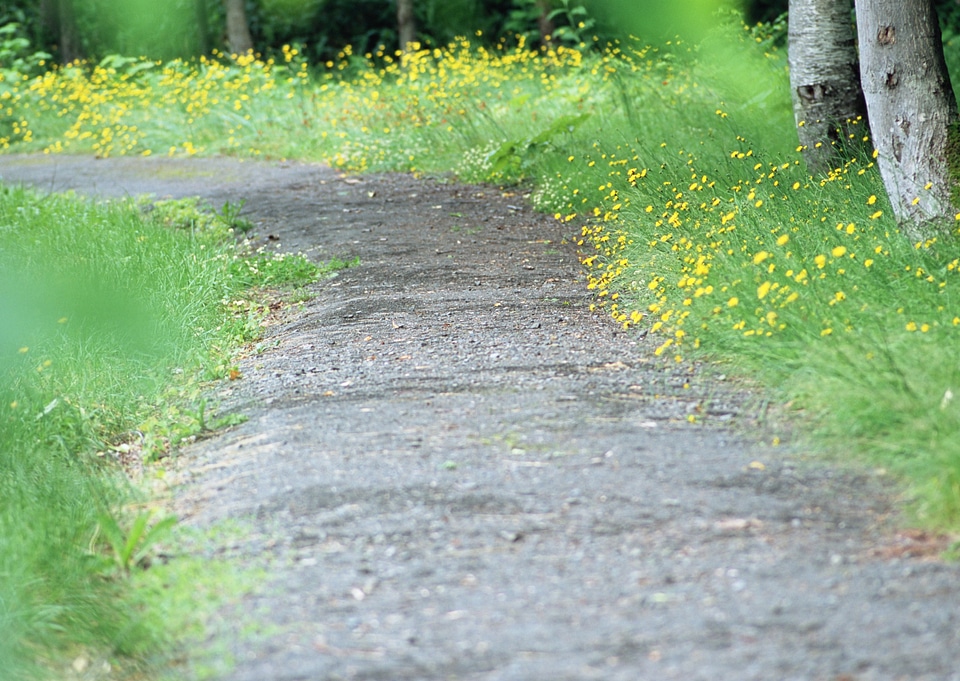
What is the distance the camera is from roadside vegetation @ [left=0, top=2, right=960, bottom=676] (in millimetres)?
3240

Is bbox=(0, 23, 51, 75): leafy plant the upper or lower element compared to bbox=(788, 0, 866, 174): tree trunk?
upper

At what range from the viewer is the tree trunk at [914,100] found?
15.6ft

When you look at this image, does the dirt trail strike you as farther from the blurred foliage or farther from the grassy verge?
the blurred foliage

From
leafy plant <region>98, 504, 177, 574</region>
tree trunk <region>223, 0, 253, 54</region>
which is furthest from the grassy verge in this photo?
tree trunk <region>223, 0, 253, 54</region>

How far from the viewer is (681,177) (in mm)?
6312

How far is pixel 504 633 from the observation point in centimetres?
244

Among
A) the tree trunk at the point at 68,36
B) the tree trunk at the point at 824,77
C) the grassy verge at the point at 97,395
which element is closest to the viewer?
the grassy verge at the point at 97,395

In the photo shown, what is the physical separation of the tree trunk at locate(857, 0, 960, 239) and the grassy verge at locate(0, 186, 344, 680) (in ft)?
10.4

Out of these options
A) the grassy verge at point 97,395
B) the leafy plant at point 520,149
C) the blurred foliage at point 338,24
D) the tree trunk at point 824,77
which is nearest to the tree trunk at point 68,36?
the blurred foliage at point 338,24

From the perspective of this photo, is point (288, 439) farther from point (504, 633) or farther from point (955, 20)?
point (955, 20)

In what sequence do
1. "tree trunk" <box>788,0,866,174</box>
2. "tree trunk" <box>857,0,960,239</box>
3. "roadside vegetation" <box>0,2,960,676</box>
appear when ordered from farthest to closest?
"tree trunk" <box>788,0,866,174</box>
"tree trunk" <box>857,0,960,239</box>
"roadside vegetation" <box>0,2,960,676</box>

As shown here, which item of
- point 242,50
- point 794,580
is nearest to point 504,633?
point 794,580

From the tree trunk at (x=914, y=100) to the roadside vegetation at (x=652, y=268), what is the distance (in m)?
0.22

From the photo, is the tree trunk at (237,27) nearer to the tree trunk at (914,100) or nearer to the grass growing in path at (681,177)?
the grass growing in path at (681,177)
